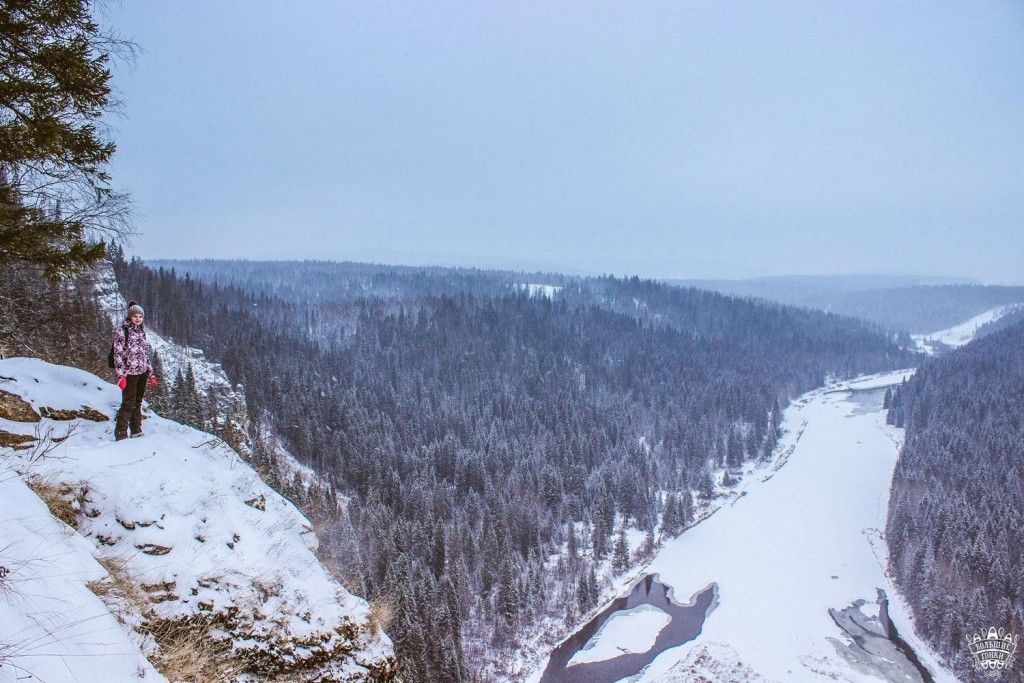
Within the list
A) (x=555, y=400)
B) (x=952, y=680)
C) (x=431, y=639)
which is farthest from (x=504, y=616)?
(x=555, y=400)

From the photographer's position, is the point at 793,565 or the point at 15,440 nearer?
the point at 15,440

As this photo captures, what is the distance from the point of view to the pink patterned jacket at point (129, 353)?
10.6 metres

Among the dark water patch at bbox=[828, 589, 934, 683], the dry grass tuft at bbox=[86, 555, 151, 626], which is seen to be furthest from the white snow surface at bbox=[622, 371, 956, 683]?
the dry grass tuft at bbox=[86, 555, 151, 626]

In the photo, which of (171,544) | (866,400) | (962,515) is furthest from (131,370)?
(866,400)

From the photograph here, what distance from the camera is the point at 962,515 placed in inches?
2313

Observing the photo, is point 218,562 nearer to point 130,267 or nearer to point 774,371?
point 130,267

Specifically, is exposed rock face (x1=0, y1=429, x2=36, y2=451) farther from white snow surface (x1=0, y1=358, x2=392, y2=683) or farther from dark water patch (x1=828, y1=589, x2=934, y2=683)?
dark water patch (x1=828, y1=589, x2=934, y2=683)

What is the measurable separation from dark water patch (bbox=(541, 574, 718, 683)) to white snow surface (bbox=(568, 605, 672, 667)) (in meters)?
0.44

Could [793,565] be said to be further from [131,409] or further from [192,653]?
[131,409]

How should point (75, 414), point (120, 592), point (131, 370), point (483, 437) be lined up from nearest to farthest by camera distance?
1. point (120, 592)
2. point (131, 370)
3. point (75, 414)
4. point (483, 437)

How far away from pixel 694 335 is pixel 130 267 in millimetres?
178140

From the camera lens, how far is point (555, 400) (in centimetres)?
11675

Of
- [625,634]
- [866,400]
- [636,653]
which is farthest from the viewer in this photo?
[866,400]

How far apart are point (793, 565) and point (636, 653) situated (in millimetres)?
28635
